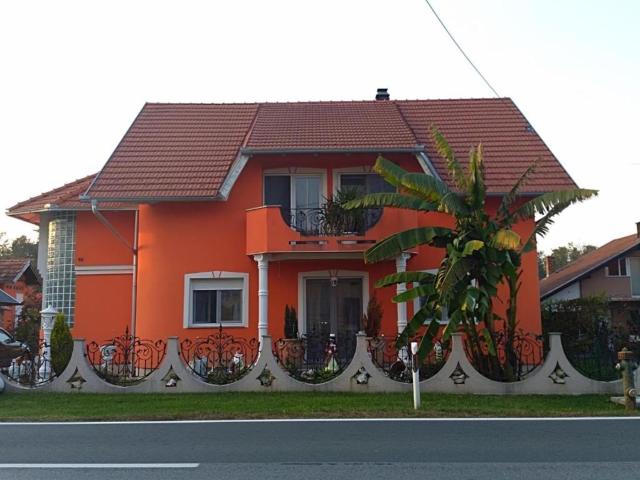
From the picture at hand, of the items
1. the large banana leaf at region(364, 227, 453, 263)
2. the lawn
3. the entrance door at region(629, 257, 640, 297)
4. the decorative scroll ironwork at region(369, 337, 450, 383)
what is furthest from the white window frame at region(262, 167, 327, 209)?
the entrance door at region(629, 257, 640, 297)

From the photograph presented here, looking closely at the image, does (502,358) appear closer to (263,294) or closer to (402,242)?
(402,242)

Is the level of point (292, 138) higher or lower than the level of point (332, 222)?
higher

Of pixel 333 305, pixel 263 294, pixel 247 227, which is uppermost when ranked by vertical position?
pixel 247 227

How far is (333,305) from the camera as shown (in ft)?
59.8

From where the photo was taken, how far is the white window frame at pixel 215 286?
17672mm

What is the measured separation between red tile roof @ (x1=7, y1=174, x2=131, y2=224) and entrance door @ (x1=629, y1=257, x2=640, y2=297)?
24963 millimetres

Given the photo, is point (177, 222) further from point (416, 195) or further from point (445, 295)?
point (445, 295)

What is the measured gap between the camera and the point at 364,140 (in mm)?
17734

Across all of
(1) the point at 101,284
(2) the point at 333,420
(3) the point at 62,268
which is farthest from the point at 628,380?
(3) the point at 62,268

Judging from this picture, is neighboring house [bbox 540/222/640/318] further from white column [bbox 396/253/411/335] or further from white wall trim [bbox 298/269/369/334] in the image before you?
white column [bbox 396/253/411/335]

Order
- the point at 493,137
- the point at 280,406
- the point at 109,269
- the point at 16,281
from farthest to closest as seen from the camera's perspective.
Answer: the point at 16,281 → the point at 493,137 → the point at 109,269 → the point at 280,406

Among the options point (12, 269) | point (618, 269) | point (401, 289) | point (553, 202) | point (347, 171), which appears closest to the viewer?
point (553, 202)

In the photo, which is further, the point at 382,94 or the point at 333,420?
the point at 382,94

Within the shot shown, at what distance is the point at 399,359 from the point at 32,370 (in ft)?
25.9
